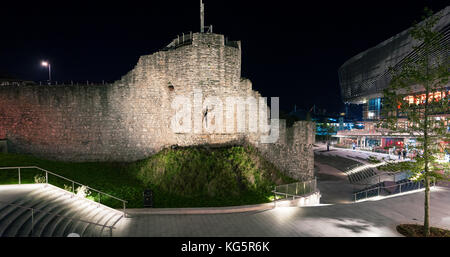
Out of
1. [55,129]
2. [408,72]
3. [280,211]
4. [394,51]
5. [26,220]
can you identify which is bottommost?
[280,211]

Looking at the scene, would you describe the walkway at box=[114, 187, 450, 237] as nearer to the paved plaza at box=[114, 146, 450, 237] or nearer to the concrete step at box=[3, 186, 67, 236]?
A: the paved plaza at box=[114, 146, 450, 237]

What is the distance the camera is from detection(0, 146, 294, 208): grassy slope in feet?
42.0

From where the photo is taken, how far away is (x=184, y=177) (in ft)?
45.7

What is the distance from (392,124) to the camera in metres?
8.98

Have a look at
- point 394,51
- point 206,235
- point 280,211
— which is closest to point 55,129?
point 206,235

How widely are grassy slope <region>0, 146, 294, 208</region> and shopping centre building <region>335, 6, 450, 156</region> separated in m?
30.5

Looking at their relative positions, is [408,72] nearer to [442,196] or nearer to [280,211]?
[280,211]

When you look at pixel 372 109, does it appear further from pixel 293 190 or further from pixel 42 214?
pixel 42 214

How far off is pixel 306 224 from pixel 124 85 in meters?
15.8

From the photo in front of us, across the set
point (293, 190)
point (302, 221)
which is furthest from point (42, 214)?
point (293, 190)

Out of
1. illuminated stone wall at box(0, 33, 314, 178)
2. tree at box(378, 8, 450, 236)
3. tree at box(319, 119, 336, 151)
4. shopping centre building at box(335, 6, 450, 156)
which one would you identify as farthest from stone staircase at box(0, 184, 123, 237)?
tree at box(319, 119, 336, 151)

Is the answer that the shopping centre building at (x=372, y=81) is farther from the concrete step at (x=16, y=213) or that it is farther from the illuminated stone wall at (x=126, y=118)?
the concrete step at (x=16, y=213)

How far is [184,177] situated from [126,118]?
767cm

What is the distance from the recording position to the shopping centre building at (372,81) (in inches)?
1764
